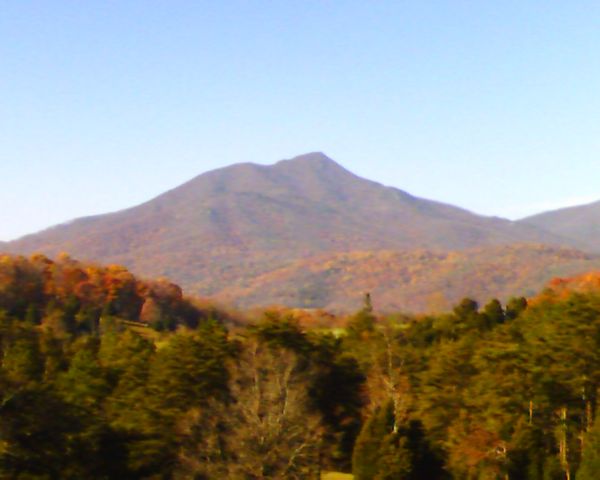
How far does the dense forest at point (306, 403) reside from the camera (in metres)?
24.0

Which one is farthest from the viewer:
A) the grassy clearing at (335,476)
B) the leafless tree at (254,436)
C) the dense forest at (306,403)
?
the grassy clearing at (335,476)

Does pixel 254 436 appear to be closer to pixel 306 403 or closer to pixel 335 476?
pixel 306 403

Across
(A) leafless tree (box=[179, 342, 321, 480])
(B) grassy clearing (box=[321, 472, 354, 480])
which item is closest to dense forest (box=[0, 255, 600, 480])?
(A) leafless tree (box=[179, 342, 321, 480])

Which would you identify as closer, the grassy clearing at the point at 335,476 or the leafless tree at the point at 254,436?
the leafless tree at the point at 254,436

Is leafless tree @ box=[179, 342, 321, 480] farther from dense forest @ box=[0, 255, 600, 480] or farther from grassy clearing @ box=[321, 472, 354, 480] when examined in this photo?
grassy clearing @ box=[321, 472, 354, 480]

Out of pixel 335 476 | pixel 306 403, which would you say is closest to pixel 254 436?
pixel 306 403

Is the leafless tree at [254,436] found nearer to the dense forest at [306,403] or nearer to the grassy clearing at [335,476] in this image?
the dense forest at [306,403]

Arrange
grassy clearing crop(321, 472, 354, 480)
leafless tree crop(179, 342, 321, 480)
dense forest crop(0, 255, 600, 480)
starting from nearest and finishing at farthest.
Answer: leafless tree crop(179, 342, 321, 480)
dense forest crop(0, 255, 600, 480)
grassy clearing crop(321, 472, 354, 480)

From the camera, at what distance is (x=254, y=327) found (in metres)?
34.4

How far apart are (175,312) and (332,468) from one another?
44371 millimetres

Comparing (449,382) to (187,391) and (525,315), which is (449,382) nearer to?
(525,315)

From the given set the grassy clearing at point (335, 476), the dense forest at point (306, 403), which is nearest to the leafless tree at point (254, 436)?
the dense forest at point (306, 403)

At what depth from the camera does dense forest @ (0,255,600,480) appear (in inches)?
947

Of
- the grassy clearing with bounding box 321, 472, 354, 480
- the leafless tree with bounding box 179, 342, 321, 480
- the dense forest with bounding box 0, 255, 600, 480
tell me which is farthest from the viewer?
the grassy clearing with bounding box 321, 472, 354, 480
